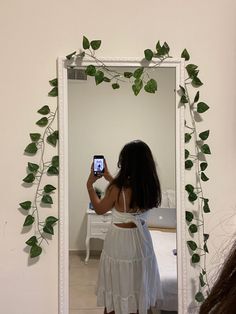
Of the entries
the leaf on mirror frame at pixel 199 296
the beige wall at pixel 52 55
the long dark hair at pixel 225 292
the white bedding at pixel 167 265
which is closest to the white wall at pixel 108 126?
the beige wall at pixel 52 55

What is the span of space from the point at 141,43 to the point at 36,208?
0.72 m

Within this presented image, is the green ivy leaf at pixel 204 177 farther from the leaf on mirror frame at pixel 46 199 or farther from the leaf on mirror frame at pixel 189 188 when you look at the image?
the leaf on mirror frame at pixel 46 199

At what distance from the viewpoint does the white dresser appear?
1.39m

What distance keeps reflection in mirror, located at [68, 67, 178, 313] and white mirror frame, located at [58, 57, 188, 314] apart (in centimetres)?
2

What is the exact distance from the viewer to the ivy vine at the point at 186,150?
1.37 metres

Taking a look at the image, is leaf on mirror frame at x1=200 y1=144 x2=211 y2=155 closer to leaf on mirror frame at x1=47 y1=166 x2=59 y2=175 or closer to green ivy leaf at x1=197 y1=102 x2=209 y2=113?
green ivy leaf at x1=197 y1=102 x2=209 y2=113

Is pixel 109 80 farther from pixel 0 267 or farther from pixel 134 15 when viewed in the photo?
pixel 0 267

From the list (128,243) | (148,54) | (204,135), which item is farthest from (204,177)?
(148,54)

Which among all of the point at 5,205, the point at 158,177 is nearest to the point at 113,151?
the point at 158,177

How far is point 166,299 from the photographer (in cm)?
142

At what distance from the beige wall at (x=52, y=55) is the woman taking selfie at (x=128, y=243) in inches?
8.0

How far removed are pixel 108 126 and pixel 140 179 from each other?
23 centimetres

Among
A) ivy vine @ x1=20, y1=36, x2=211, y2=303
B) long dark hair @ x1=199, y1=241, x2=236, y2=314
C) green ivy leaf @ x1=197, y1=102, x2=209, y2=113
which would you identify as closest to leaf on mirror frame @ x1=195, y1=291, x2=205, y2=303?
ivy vine @ x1=20, y1=36, x2=211, y2=303

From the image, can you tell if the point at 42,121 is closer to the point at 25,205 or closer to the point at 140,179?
the point at 25,205
